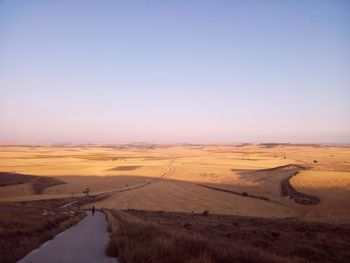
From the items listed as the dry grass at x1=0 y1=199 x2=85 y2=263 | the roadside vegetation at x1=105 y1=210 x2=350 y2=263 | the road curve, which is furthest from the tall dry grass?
the dry grass at x1=0 y1=199 x2=85 y2=263

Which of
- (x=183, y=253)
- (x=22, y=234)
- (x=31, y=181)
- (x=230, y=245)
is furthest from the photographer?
(x=31, y=181)

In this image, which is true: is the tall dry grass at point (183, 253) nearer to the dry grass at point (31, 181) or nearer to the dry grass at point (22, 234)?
the dry grass at point (22, 234)

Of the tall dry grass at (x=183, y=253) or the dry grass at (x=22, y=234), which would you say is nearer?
the tall dry grass at (x=183, y=253)

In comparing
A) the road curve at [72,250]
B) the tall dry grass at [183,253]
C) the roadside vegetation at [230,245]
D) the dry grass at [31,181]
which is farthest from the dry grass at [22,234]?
the dry grass at [31,181]

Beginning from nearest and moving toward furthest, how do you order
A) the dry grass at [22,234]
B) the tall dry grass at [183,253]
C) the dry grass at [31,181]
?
1. the tall dry grass at [183,253]
2. the dry grass at [22,234]
3. the dry grass at [31,181]

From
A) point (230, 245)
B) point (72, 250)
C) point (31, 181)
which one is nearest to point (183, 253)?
point (230, 245)

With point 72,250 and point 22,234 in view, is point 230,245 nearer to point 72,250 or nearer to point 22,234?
point 72,250

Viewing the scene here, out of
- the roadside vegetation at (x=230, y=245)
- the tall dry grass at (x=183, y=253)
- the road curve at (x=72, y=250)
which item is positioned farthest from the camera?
the road curve at (x=72, y=250)

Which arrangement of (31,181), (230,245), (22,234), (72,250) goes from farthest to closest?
(31,181) → (22,234) → (72,250) → (230,245)

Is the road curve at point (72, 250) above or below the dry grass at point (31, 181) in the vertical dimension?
above

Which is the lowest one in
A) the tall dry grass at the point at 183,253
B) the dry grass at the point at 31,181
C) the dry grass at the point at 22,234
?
the dry grass at the point at 31,181

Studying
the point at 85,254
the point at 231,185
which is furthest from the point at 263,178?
the point at 85,254

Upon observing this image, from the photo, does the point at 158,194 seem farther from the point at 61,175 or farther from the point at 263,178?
the point at 61,175
